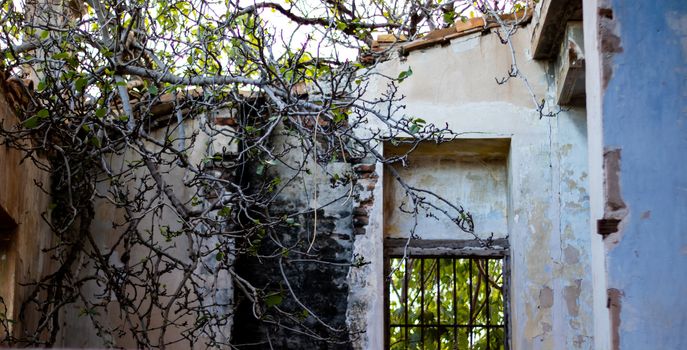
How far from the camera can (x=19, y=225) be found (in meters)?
5.75

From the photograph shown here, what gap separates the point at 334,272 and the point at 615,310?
9.23 ft

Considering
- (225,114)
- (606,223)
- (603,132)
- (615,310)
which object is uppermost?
(225,114)

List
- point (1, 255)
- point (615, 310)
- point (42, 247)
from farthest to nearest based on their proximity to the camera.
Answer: point (42, 247) → point (1, 255) → point (615, 310)

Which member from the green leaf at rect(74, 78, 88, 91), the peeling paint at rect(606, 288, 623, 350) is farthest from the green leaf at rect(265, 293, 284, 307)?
the peeling paint at rect(606, 288, 623, 350)

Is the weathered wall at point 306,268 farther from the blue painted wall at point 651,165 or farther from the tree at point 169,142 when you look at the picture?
the blue painted wall at point 651,165

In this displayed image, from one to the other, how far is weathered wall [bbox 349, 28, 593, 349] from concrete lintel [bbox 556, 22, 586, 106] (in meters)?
0.11

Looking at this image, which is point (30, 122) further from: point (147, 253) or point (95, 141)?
point (147, 253)

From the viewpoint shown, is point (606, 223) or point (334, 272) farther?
point (334, 272)

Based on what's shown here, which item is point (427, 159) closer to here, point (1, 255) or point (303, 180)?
point (303, 180)

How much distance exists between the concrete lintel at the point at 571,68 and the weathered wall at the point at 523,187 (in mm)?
113

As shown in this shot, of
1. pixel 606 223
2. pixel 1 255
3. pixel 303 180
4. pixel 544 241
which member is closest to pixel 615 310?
pixel 606 223

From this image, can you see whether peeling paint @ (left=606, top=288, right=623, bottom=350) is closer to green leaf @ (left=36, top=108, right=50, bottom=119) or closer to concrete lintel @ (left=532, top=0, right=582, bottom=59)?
concrete lintel @ (left=532, top=0, right=582, bottom=59)

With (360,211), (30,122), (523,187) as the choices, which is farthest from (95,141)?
(523,187)

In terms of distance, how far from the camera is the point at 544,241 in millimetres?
6719
